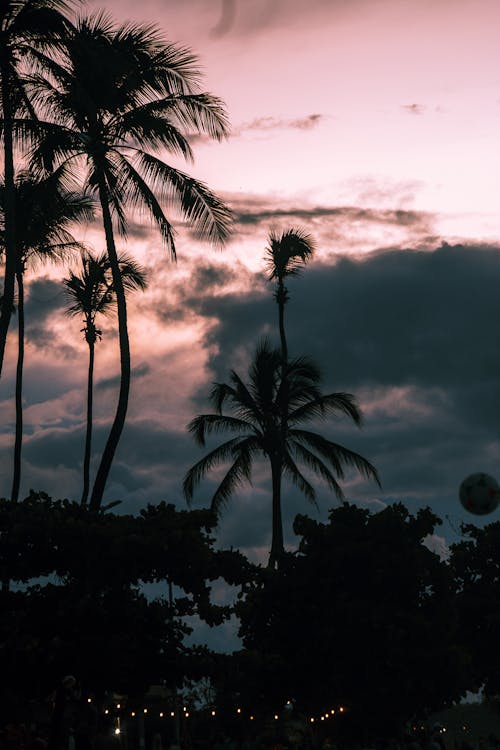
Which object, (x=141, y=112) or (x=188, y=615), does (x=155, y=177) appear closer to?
(x=141, y=112)

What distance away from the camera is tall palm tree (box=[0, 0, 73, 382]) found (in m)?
25.7

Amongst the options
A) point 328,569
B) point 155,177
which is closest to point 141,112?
point 155,177

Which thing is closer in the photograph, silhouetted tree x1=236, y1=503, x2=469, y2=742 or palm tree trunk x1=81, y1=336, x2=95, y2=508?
silhouetted tree x1=236, y1=503, x2=469, y2=742

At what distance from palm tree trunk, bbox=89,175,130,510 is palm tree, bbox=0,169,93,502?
1.37 metres

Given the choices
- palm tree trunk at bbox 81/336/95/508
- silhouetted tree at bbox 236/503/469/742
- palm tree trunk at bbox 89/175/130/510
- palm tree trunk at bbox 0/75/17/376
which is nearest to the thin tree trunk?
silhouetted tree at bbox 236/503/469/742

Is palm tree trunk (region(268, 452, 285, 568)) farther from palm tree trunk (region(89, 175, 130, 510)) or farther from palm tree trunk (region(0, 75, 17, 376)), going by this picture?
palm tree trunk (region(0, 75, 17, 376))

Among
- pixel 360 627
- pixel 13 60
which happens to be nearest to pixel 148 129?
pixel 13 60

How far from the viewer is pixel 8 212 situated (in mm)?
26891

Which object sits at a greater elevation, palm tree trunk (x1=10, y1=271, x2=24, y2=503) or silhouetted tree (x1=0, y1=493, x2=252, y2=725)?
palm tree trunk (x1=10, y1=271, x2=24, y2=503)

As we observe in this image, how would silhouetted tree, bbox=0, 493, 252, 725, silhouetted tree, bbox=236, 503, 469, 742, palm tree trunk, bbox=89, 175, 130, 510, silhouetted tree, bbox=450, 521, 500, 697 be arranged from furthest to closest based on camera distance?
silhouetted tree, bbox=450, 521, 500, 697 → silhouetted tree, bbox=236, 503, 469, 742 → palm tree trunk, bbox=89, 175, 130, 510 → silhouetted tree, bbox=0, 493, 252, 725

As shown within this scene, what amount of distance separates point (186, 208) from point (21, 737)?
16.1m

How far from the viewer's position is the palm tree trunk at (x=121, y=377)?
27500 millimetres

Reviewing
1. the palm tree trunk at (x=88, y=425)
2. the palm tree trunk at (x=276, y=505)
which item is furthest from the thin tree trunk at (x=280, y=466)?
the palm tree trunk at (x=88, y=425)

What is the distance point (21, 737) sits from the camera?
16.8 metres
